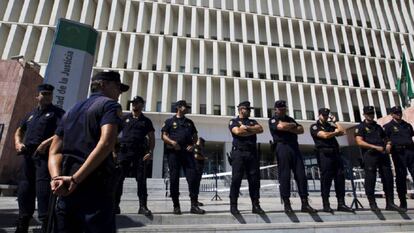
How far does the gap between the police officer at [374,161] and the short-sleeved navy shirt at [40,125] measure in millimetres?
5423

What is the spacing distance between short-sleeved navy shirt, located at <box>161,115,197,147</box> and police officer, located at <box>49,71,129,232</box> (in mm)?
3004

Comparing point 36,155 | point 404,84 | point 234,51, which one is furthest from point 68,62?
point 234,51

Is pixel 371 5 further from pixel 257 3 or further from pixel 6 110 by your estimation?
pixel 6 110

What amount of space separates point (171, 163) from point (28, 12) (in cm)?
2409

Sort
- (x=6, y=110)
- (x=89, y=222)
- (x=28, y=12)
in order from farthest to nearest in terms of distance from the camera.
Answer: (x=28, y=12) → (x=6, y=110) → (x=89, y=222)

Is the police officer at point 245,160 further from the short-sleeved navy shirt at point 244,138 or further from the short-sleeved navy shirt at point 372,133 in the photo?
the short-sleeved navy shirt at point 372,133

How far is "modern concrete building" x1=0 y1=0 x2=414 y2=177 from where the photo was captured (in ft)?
75.2

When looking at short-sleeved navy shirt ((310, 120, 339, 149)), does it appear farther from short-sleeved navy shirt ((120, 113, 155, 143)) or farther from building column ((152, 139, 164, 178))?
building column ((152, 139, 164, 178))

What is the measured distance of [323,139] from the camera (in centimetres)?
538

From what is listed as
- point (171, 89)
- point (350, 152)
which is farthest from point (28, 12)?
point (350, 152)

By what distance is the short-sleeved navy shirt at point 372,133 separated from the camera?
218 inches

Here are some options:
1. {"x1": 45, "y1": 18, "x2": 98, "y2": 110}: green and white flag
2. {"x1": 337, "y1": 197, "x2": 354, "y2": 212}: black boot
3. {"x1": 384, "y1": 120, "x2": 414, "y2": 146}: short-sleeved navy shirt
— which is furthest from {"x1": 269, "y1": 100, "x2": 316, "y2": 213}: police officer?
{"x1": 45, "y1": 18, "x2": 98, "y2": 110}: green and white flag

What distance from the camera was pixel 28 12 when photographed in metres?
22.7

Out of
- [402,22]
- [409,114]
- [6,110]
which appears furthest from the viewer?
[402,22]
